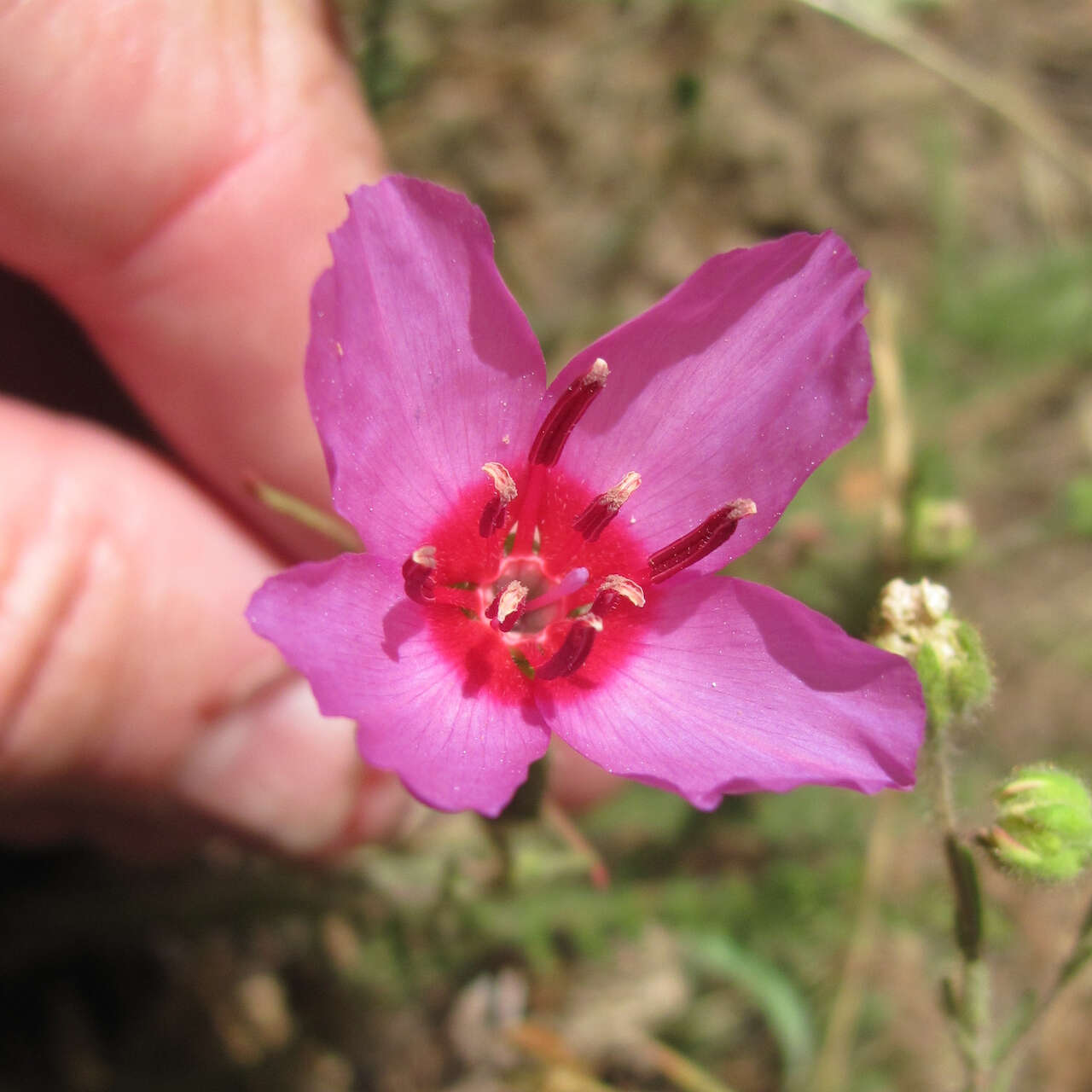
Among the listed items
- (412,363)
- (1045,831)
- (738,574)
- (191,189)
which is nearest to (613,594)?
(412,363)

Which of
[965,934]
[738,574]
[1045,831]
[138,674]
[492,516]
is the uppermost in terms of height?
[492,516]

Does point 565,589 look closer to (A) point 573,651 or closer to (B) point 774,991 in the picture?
(A) point 573,651

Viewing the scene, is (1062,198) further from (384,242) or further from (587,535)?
(384,242)

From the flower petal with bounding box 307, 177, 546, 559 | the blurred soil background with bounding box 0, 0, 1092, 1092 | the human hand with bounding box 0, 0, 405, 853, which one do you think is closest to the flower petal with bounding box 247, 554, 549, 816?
the flower petal with bounding box 307, 177, 546, 559

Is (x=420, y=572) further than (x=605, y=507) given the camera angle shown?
No

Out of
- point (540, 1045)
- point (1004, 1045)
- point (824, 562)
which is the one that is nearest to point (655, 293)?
point (824, 562)

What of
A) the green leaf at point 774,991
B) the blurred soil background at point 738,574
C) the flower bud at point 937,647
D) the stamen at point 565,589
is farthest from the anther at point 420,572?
the green leaf at point 774,991

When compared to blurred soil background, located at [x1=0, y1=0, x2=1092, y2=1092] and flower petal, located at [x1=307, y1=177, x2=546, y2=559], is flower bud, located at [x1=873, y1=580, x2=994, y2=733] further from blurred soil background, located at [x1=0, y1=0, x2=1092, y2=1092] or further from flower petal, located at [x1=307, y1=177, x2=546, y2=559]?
blurred soil background, located at [x1=0, y1=0, x2=1092, y2=1092]
